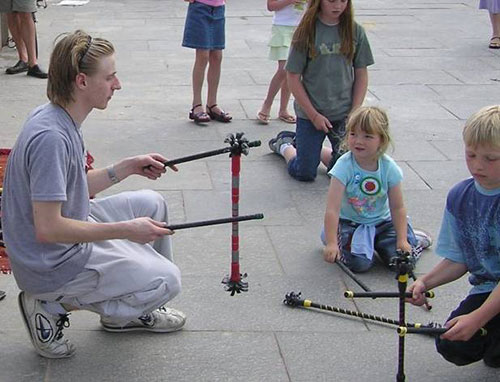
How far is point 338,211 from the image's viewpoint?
4.75 metres

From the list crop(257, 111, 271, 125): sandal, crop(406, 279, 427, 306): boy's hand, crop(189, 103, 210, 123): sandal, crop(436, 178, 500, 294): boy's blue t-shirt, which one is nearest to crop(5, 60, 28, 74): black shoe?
crop(189, 103, 210, 123): sandal

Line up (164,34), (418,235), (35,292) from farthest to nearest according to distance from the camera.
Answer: (164,34), (418,235), (35,292)

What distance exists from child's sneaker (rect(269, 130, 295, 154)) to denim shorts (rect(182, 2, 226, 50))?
1119 mm

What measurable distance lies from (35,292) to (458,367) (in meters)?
1.75

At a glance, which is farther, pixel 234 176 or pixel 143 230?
pixel 234 176

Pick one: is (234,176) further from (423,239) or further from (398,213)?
(423,239)

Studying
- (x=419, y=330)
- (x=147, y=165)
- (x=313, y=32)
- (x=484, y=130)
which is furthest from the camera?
(x=313, y=32)

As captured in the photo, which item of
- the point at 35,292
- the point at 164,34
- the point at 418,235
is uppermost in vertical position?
the point at 35,292

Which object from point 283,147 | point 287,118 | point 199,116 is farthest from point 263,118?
point 283,147

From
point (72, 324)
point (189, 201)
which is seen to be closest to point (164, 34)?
point (189, 201)

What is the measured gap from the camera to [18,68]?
9258 mm

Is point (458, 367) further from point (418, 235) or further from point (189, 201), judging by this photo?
point (189, 201)

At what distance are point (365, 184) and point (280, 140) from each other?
73.0 inches

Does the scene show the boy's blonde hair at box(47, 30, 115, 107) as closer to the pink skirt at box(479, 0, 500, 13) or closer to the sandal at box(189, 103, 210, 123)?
the sandal at box(189, 103, 210, 123)
